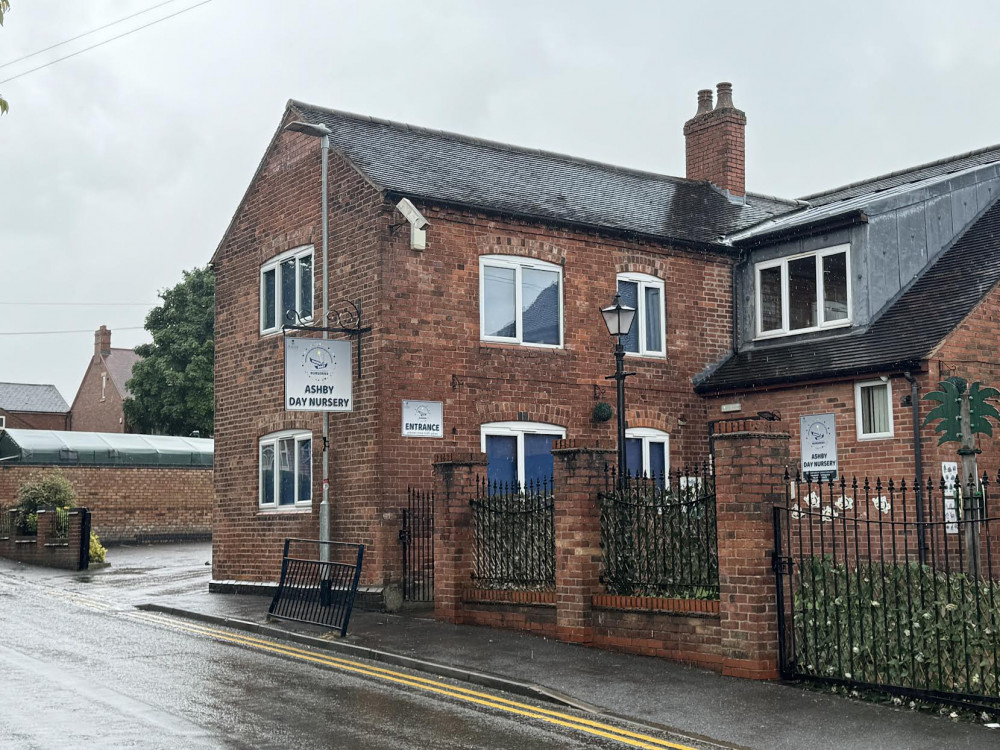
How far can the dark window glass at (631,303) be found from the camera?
20.7 meters

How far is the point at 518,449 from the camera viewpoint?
19078 millimetres

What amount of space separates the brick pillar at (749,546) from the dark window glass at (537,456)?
313 inches

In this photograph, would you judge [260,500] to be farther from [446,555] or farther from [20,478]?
[20,478]

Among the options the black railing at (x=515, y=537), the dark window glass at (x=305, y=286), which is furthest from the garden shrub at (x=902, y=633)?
the dark window glass at (x=305, y=286)

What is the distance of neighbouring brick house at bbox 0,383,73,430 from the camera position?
7000 centimetres

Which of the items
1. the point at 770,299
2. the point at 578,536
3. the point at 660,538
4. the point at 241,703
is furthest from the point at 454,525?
the point at 770,299

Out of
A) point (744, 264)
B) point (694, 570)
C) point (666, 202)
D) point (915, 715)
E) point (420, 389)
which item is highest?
point (666, 202)

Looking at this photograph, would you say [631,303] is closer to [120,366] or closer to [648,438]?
[648,438]

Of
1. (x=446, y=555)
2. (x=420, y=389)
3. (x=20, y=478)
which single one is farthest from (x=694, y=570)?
(x=20, y=478)

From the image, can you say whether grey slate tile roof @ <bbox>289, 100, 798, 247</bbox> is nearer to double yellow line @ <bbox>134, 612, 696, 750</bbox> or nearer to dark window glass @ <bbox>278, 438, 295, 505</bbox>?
dark window glass @ <bbox>278, 438, 295, 505</bbox>

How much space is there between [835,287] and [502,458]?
6.83 meters

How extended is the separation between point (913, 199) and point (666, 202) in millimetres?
4944

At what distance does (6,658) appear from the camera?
12.3 m

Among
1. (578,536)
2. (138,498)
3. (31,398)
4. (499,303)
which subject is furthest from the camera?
(31,398)
